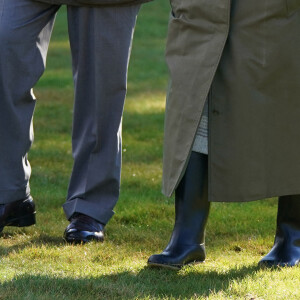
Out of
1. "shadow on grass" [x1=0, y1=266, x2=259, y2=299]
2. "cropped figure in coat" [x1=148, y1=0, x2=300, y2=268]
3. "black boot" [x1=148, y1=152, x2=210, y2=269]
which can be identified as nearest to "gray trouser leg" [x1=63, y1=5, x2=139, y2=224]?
"cropped figure in coat" [x1=148, y1=0, x2=300, y2=268]

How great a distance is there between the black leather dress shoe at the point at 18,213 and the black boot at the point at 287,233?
1.23 m

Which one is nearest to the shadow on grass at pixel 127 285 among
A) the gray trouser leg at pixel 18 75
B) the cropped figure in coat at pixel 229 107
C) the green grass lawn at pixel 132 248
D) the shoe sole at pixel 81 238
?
the green grass lawn at pixel 132 248

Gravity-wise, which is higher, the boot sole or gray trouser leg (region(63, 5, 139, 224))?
gray trouser leg (region(63, 5, 139, 224))

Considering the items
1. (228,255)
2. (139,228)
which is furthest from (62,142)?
(228,255)

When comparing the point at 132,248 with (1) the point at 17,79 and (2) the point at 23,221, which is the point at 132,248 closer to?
(2) the point at 23,221

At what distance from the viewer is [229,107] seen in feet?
12.6

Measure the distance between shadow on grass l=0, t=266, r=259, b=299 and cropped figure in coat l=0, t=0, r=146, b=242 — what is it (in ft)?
2.34

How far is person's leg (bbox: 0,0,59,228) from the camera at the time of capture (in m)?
4.36

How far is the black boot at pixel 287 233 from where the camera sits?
13.4 feet

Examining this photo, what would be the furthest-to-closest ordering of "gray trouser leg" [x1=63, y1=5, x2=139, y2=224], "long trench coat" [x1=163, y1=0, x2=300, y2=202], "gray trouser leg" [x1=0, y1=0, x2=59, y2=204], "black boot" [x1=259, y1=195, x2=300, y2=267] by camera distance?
"gray trouser leg" [x1=63, y1=5, x2=139, y2=224]
"gray trouser leg" [x1=0, y1=0, x2=59, y2=204]
"black boot" [x1=259, y1=195, x2=300, y2=267]
"long trench coat" [x1=163, y1=0, x2=300, y2=202]

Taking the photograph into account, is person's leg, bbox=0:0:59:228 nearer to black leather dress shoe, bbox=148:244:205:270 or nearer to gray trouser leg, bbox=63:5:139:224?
gray trouser leg, bbox=63:5:139:224

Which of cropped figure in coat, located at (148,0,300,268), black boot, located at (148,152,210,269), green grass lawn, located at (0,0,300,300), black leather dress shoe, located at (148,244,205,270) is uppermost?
cropped figure in coat, located at (148,0,300,268)

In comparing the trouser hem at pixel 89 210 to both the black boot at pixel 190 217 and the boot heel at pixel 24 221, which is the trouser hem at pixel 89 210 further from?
the black boot at pixel 190 217

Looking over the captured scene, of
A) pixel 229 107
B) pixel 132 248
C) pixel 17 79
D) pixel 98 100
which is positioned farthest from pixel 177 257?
pixel 17 79
